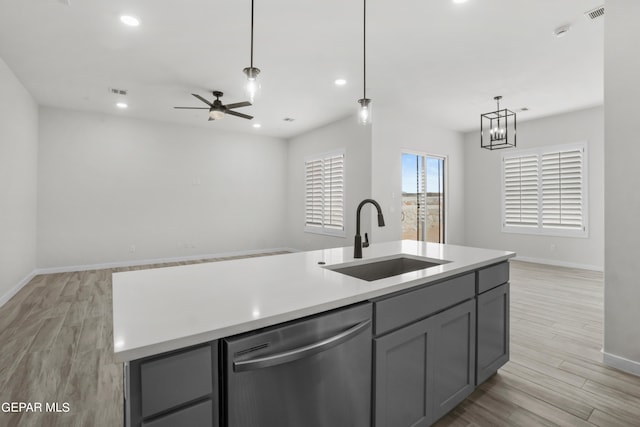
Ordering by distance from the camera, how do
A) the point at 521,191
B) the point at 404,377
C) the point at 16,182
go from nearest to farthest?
the point at 404,377, the point at 16,182, the point at 521,191

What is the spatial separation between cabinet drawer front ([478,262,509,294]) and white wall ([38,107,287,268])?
6.02 m

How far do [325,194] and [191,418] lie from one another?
19.5 ft

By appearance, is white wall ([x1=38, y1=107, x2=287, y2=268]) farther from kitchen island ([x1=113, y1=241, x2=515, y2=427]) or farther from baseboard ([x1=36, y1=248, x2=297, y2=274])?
kitchen island ([x1=113, y1=241, x2=515, y2=427])

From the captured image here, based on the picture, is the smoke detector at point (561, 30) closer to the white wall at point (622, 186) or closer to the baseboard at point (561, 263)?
the white wall at point (622, 186)

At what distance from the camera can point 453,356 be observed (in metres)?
1.71

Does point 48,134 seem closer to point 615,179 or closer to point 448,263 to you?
point 448,263

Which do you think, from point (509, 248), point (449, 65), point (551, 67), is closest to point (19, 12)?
point (449, 65)

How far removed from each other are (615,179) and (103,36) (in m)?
4.77

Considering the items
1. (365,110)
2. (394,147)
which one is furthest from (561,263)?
(365,110)

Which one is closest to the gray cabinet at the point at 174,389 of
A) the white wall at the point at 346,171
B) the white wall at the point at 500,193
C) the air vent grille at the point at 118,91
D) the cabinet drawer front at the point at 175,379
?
the cabinet drawer front at the point at 175,379

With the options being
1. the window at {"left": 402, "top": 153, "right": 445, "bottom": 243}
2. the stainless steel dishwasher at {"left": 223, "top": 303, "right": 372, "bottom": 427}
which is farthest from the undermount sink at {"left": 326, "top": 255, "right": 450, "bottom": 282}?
the window at {"left": 402, "top": 153, "right": 445, "bottom": 243}

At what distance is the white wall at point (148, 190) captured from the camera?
5.48 m

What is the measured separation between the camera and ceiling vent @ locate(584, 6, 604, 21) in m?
2.77

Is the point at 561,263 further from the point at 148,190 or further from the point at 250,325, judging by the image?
the point at 148,190
